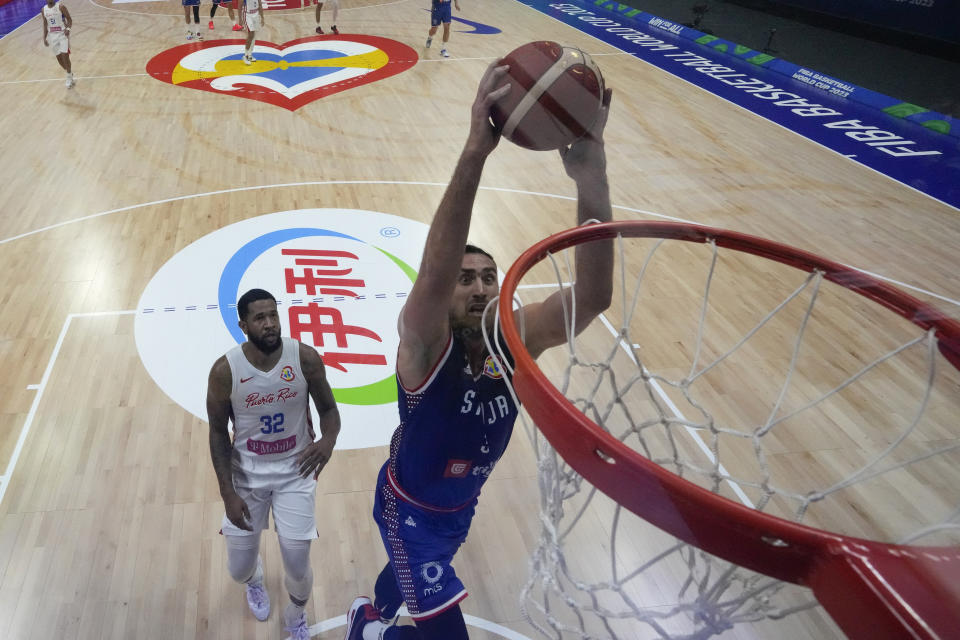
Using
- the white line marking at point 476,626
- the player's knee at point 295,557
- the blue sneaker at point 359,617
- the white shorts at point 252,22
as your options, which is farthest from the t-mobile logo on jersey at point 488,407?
the white shorts at point 252,22

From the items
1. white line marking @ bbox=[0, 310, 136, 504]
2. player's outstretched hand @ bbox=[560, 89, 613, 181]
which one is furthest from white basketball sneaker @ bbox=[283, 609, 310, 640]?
player's outstretched hand @ bbox=[560, 89, 613, 181]

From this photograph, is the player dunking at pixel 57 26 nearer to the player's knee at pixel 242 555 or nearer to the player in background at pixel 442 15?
the player in background at pixel 442 15

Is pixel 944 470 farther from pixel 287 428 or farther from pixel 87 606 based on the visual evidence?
pixel 87 606

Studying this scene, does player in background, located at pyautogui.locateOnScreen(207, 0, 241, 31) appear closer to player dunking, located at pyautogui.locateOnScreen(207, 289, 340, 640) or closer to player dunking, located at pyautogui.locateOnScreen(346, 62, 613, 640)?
player dunking, located at pyautogui.locateOnScreen(207, 289, 340, 640)

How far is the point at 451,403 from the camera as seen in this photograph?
227cm

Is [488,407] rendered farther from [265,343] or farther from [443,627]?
[265,343]

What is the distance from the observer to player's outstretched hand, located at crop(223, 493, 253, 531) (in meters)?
2.69

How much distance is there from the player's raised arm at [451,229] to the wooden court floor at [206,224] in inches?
71.6

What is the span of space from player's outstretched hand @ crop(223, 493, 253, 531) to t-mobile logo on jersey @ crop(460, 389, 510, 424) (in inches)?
41.8

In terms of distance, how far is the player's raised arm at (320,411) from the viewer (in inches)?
112

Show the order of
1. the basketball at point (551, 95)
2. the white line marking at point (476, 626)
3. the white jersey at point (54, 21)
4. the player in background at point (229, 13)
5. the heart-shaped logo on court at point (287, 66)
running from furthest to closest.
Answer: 1. the player in background at point (229, 13)
2. the heart-shaped logo on court at point (287, 66)
3. the white jersey at point (54, 21)
4. the white line marking at point (476, 626)
5. the basketball at point (551, 95)

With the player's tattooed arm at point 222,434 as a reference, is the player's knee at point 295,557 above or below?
below

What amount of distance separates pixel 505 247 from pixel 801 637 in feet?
12.7

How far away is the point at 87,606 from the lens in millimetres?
3156
